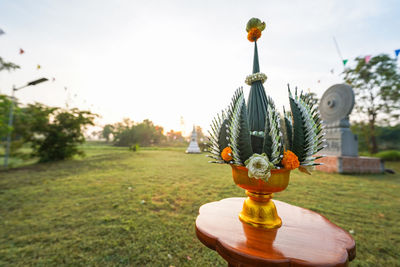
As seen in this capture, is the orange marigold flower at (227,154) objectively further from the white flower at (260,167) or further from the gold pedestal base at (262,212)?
the gold pedestal base at (262,212)

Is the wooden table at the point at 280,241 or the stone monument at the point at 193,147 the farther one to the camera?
the stone monument at the point at 193,147

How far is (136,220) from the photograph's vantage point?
2.65 metres

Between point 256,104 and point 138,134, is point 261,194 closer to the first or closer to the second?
point 256,104

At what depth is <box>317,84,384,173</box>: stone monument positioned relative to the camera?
6.82m

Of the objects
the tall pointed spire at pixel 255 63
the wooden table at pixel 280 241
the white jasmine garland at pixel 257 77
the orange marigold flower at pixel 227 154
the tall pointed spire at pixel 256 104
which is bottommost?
the wooden table at pixel 280 241

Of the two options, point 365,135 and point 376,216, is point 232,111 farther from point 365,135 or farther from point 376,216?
point 365,135

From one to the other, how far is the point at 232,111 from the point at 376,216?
3.84 meters

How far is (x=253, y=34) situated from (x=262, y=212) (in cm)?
147

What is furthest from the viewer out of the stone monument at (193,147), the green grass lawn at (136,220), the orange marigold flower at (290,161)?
the stone monument at (193,147)

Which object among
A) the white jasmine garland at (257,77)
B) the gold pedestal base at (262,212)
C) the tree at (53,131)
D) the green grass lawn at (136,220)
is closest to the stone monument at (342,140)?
the green grass lawn at (136,220)

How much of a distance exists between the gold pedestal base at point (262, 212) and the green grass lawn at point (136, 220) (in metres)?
1.06

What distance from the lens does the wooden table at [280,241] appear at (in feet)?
2.79

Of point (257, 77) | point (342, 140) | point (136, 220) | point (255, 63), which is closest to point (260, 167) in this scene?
point (257, 77)

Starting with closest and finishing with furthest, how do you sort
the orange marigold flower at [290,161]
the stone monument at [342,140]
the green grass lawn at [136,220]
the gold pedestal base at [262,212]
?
the orange marigold flower at [290,161]
the gold pedestal base at [262,212]
the green grass lawn at [136,220]
the stone monument at [342,140]
